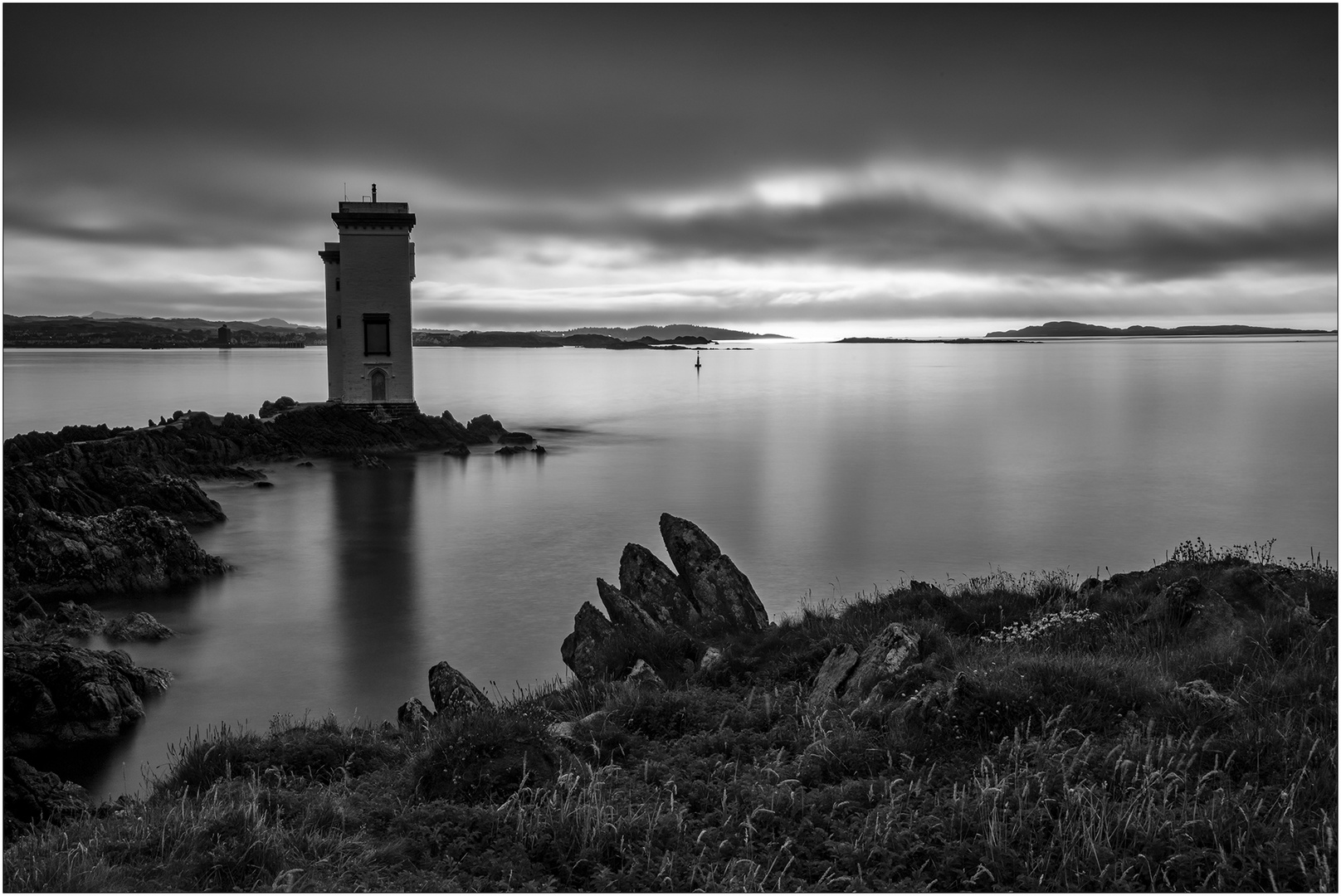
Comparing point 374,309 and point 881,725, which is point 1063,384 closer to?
point 374,309

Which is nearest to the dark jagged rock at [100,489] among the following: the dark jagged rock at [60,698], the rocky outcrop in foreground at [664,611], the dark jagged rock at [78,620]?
the dark jagged rock at [78,620]

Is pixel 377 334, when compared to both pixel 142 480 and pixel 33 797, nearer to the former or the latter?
pixel 142 480

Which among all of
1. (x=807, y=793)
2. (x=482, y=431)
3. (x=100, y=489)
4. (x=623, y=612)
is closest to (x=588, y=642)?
(x=623, y=612)

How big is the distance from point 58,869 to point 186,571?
697 inches

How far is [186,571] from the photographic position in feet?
A: 69.8

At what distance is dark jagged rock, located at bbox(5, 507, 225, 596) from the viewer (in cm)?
1888

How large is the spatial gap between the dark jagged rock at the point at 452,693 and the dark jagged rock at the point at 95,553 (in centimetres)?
1199

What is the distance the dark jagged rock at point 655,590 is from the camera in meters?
14.0

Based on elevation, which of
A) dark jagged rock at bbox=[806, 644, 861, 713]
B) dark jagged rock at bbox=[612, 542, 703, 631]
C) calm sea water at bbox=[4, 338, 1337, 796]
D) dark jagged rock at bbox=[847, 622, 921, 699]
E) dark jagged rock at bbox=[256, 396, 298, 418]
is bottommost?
calm sea water at bbox=[4, 338, 1337, 796]

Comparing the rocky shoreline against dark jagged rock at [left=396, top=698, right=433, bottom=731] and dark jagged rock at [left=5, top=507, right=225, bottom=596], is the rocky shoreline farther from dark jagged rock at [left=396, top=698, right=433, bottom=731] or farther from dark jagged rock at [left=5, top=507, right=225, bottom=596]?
dark jagged rock at [left=396, top=698, right=433, bottom=731]

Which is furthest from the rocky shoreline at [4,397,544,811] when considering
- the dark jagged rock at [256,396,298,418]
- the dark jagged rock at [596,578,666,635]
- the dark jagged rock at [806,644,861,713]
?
the dark jagged rock at [256,396,298,418]

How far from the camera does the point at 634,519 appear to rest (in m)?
32.2

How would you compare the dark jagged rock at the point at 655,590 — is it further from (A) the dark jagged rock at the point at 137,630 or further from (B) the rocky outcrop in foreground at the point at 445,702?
(A) the dark jagged rock at the point at 137,630

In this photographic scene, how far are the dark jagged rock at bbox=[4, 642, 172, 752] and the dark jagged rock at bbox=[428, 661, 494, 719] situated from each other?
4693 mm
